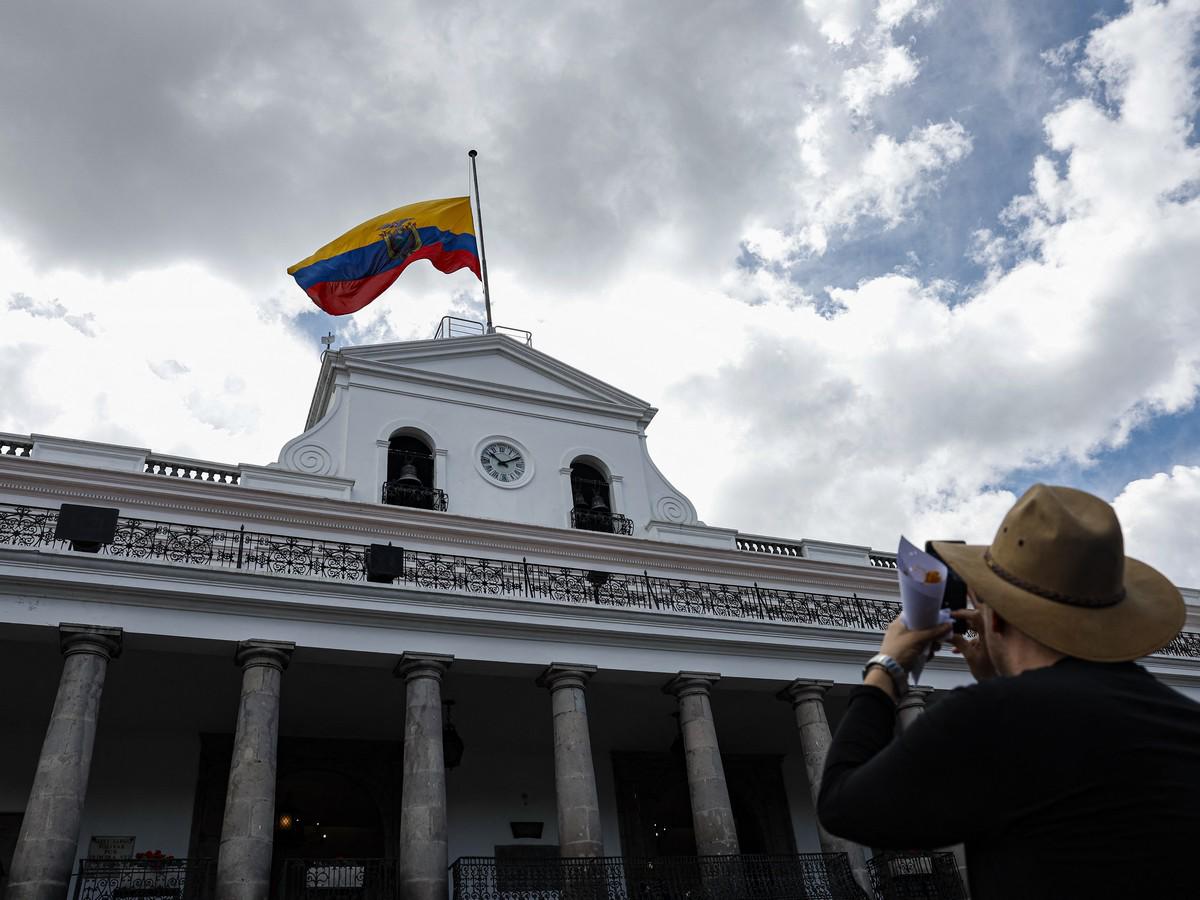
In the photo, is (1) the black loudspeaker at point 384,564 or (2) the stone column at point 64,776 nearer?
(2) the stone column at point 64,776

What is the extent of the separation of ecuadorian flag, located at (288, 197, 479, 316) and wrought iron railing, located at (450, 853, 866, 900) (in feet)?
43.5

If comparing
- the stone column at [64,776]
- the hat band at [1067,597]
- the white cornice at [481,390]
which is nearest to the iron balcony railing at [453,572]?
the stone column at [64,776]

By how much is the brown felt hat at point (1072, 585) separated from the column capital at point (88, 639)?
1406 cm

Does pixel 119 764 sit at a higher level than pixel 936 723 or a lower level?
higher

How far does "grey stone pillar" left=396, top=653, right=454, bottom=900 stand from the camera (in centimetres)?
1313

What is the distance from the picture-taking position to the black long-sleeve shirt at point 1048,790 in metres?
1.77

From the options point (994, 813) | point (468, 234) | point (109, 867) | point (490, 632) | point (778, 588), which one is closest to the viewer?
point (994, 813)

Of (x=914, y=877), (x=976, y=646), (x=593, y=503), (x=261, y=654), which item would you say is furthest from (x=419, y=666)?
(x=976, y=646)

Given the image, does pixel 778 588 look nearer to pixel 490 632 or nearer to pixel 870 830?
pixel 490 632

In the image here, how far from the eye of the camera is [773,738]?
2175 centimetres

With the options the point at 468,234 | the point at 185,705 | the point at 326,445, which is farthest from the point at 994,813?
the point at 468,234

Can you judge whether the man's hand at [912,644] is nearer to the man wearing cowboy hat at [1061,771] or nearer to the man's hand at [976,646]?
the man's hand at [976,646]

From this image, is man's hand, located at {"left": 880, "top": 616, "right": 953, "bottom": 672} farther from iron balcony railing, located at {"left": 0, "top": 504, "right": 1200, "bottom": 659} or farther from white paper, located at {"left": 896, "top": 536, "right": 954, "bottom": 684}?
iron balcony railing, located at {"left": 0, "top": 504, "right": 1200, "bottom": 659}

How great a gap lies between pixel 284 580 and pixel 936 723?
14262 mm
